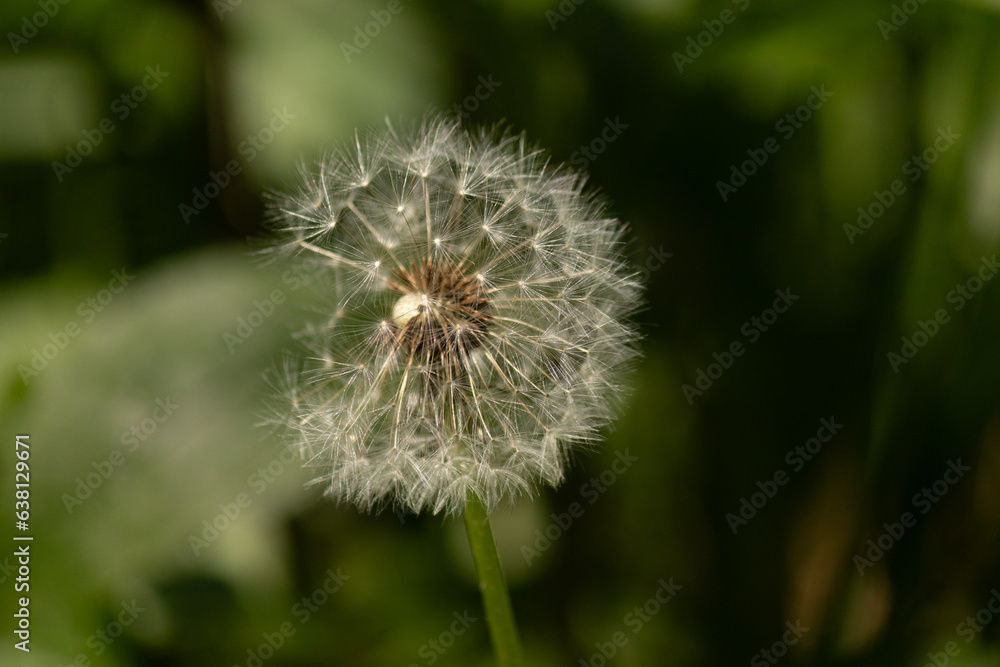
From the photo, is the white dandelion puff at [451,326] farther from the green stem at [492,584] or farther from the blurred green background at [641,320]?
the blurred green background at [641,320]

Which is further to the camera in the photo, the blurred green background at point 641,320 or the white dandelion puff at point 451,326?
the blurred green background at point 641,320

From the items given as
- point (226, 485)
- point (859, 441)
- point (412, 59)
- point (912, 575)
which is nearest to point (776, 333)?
point (859, 441)

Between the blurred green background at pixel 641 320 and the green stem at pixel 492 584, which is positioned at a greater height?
the blurred green background at pixel 641 320

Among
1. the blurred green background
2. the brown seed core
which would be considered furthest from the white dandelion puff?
the blurred green background

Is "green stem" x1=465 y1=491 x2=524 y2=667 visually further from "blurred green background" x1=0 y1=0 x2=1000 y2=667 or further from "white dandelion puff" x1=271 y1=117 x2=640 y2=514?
"blurred green background" x1=0 y1=0 x2=1000 y2=667

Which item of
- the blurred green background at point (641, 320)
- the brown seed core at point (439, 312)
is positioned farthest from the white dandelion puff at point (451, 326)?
the blurred green background at point (641, 320)

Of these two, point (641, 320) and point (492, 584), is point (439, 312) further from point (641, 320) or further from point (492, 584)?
point (641, 320)
